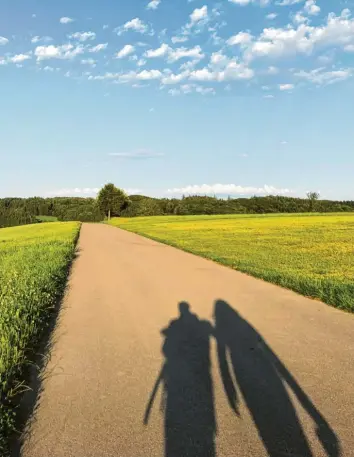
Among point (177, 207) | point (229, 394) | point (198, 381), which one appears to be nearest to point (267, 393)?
point (229, 394)

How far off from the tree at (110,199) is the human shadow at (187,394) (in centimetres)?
9358

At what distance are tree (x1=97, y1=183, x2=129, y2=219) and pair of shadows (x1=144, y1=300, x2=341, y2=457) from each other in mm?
93740

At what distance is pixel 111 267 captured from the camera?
15367mm

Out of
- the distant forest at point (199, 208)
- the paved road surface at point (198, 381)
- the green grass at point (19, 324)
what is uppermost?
the distant forest at point (199, 208)

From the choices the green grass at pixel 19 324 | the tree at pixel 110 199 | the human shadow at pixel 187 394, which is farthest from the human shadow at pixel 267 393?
the tree at pixel 110 199

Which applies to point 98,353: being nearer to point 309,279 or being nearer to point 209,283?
point 209,283

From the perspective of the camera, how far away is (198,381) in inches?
184

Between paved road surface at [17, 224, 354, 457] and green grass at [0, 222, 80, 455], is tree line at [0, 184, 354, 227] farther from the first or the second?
paved road surface at [17, 224, 354, 457]

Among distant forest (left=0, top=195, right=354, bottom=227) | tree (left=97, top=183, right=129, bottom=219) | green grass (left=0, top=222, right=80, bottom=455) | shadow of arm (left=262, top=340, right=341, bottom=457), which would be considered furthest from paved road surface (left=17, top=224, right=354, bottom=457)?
distant forest (left=0, top=195, right=354, bottom=227)

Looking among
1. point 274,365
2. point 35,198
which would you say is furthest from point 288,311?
point 35,198

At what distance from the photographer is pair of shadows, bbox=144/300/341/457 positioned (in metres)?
3.43

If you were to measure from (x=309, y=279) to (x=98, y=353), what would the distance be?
746 centimetres

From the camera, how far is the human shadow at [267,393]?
3428 millimetres

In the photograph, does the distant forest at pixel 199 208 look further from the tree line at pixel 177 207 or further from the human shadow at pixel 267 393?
the human shadow at pixel 267 393
